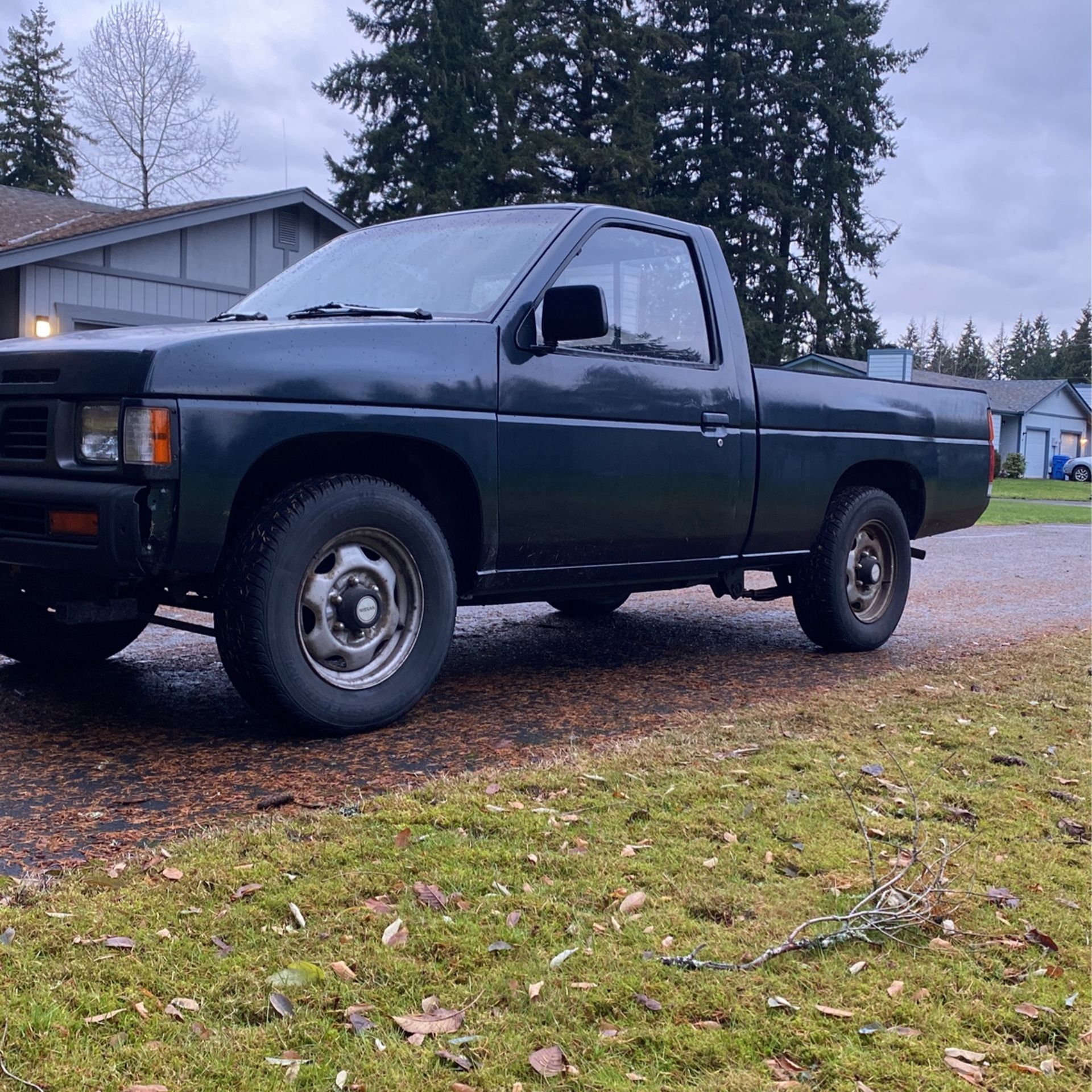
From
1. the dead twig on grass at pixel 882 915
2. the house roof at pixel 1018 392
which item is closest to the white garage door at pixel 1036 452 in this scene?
the house roof at pixel 1018 392

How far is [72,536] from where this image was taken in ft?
13.1

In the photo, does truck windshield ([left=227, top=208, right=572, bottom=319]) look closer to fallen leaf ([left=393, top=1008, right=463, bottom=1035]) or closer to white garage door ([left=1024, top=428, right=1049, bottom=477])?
fallen leaf ([left=393, top=1008, right=463, bottom=1035])

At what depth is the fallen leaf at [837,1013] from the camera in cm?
245

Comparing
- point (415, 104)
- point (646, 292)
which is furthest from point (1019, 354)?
point (646, 292)

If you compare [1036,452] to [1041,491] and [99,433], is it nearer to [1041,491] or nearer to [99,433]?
[1041,491]

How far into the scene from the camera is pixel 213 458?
13.0 ft

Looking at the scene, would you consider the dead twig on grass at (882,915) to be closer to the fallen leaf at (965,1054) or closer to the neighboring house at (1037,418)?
the fallen leaf at (965,1054)

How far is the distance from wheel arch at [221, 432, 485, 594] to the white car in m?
58.8

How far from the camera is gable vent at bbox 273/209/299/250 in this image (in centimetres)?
1912

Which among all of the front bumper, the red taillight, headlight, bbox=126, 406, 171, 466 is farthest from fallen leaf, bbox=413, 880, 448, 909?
the red taillight

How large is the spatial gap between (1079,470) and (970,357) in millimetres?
77562

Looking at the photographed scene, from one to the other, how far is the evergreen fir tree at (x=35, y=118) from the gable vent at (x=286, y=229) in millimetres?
27406

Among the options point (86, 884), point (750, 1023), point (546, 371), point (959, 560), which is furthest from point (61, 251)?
point (750, 1023)

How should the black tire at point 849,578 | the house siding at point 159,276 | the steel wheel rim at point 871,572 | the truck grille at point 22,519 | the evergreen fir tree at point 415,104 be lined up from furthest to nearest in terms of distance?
the evergreen fir tree at point 415,104, the house siding at point 159,276, the steel wheel rim at point 871,572, the black tire at point 849,578, the truck grille at point 22,519
